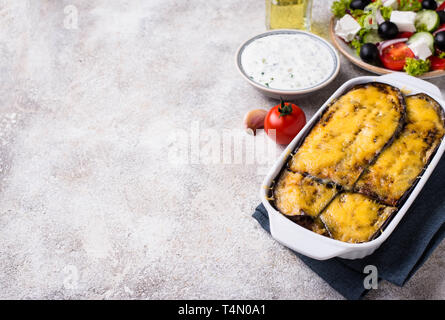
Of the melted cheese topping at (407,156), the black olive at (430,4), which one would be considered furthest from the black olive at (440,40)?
the melted cheese topping at (407,156)

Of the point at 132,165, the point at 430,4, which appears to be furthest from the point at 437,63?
the point at 132,165

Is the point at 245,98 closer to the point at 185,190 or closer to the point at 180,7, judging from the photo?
the point at 185,190

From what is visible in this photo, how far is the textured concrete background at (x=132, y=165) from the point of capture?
1904mm

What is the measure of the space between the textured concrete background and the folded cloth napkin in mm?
70

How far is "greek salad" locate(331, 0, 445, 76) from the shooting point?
8.20 feet

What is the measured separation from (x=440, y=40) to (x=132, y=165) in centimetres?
185

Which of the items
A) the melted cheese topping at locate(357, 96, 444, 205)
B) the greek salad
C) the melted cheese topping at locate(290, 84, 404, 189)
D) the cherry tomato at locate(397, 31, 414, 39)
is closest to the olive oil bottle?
the greek salad

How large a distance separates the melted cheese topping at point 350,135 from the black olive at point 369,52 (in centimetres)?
51

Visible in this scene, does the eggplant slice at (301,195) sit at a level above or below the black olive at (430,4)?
below

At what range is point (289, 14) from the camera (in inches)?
113

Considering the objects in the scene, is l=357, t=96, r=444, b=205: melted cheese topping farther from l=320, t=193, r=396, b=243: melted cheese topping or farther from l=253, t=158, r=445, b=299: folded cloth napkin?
l=253, t=158, r=445, b=299: folded cloth napkin

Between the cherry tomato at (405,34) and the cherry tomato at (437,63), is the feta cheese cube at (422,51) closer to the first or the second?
the cherry tomato at (437,63)

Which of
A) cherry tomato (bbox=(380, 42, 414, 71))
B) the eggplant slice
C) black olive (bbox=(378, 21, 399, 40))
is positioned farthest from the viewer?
black olive (bbox=(378, 21, 399, 40))

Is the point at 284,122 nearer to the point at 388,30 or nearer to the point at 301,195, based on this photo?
the point at 301,195
